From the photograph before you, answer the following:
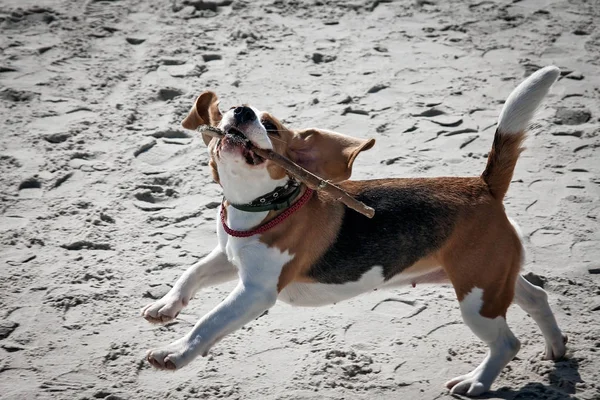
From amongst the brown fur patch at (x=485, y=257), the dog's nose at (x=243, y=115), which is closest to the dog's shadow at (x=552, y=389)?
the brown fur patch at (x=485, y=257)

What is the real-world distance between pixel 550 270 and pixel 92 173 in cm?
342

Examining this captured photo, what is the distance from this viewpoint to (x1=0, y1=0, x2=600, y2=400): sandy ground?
5129mm

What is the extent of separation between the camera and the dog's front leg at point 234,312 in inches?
175

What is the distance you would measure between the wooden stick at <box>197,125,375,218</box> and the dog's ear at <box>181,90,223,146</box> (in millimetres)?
401

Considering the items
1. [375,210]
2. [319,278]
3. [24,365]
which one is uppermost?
[375,210]

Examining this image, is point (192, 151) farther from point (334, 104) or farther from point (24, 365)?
point (24, 365)

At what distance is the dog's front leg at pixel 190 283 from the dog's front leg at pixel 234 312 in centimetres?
33

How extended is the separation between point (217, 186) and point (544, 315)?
9.08 ft

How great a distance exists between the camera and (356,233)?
4.92 m

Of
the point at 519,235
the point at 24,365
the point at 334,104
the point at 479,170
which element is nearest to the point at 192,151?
the point at 334,104

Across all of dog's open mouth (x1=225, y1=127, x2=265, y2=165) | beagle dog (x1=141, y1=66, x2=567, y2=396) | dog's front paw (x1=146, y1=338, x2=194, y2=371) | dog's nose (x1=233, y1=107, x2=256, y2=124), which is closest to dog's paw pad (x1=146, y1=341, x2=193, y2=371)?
dog's front paw (x1=146, y1=338, x2=194, y2=371)

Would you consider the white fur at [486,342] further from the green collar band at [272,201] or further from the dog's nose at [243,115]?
the dog's nose at [243,115]

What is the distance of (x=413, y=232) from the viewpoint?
192 inches

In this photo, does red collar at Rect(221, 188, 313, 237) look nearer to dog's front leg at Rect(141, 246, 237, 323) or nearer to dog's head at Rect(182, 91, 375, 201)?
dog's head at Rect(182, 91, 375, 201)
